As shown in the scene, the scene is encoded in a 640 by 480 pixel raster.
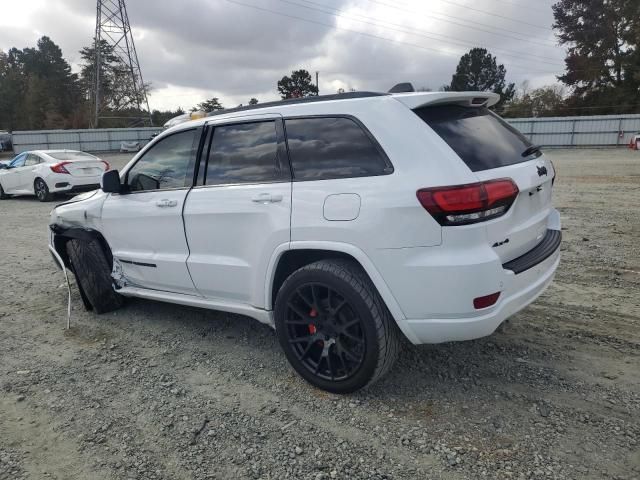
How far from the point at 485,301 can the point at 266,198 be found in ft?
4.92

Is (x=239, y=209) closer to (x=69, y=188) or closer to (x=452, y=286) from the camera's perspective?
(x=452, y=286)

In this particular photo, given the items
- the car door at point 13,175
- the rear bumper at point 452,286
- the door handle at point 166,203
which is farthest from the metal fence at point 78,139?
the rear bumper at point 452,286

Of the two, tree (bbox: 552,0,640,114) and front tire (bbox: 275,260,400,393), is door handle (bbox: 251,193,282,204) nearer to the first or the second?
front tire (bbox: 275,260,400,393)

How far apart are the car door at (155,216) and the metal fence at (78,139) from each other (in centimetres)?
3212

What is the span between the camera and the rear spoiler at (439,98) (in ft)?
9.28

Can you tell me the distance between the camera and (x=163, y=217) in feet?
12.5

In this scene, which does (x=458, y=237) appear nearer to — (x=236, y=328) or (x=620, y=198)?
(x=236, y=328)

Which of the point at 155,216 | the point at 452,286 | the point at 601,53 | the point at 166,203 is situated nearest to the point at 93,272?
the point at 155,216

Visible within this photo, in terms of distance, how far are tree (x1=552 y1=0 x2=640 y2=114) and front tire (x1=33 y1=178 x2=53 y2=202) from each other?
143 ft

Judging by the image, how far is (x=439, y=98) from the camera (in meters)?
2.88

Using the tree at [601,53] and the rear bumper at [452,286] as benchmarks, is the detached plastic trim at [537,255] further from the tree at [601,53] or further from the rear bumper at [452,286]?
the tree at [601,53]

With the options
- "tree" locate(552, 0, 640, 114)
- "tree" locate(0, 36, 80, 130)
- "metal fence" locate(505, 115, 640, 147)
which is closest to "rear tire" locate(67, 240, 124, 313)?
"metal fence" locate(505, 115, 640, 147)

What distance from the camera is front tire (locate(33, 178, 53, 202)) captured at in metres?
12.9

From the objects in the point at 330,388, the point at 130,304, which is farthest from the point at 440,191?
the point at 130,304
